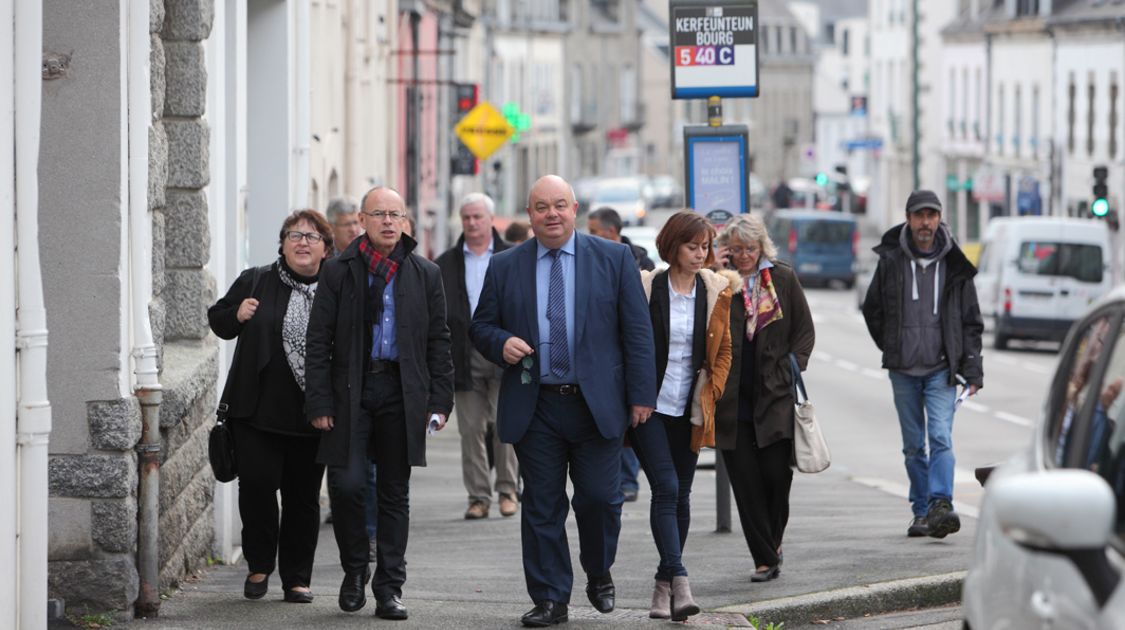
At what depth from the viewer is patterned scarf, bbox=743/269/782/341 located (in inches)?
388

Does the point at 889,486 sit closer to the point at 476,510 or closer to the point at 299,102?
A: the point at 476,510

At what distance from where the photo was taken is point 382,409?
8.62m

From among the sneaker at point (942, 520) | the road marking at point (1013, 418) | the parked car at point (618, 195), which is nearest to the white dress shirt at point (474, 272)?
the sneaker at point (942, 520)

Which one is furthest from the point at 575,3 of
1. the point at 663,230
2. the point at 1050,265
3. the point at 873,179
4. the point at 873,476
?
the point at 663,230

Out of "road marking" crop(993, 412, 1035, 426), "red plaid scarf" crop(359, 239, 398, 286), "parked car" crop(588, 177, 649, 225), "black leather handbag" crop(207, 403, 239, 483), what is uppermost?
"parked car" crop(588, 177, 649, 225)

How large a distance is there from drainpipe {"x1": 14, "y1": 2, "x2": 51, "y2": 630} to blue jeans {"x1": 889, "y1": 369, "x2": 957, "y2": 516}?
5.01 m

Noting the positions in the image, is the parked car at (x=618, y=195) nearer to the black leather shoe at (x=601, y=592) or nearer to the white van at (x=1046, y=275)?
the white van at (x=1046, y=275)

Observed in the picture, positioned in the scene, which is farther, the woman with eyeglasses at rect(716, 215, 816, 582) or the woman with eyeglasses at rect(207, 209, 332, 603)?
the woman with eyeglasses at rect(716, 215, 816, 582)

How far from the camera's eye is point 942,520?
11.0 metres

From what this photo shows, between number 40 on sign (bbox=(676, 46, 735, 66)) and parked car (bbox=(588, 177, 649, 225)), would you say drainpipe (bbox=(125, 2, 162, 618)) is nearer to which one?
number 40 on sign (bbox=(676, 46, 735, 66))

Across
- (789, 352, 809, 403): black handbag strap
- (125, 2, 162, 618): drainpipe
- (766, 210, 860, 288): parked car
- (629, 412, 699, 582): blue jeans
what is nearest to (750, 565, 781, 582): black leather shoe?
(789, 352, 809, 403): black handbag strap

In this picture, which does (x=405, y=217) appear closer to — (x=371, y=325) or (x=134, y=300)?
(x=371, y=325)

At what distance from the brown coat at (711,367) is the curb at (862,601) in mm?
773

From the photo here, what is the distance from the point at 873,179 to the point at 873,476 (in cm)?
6955
